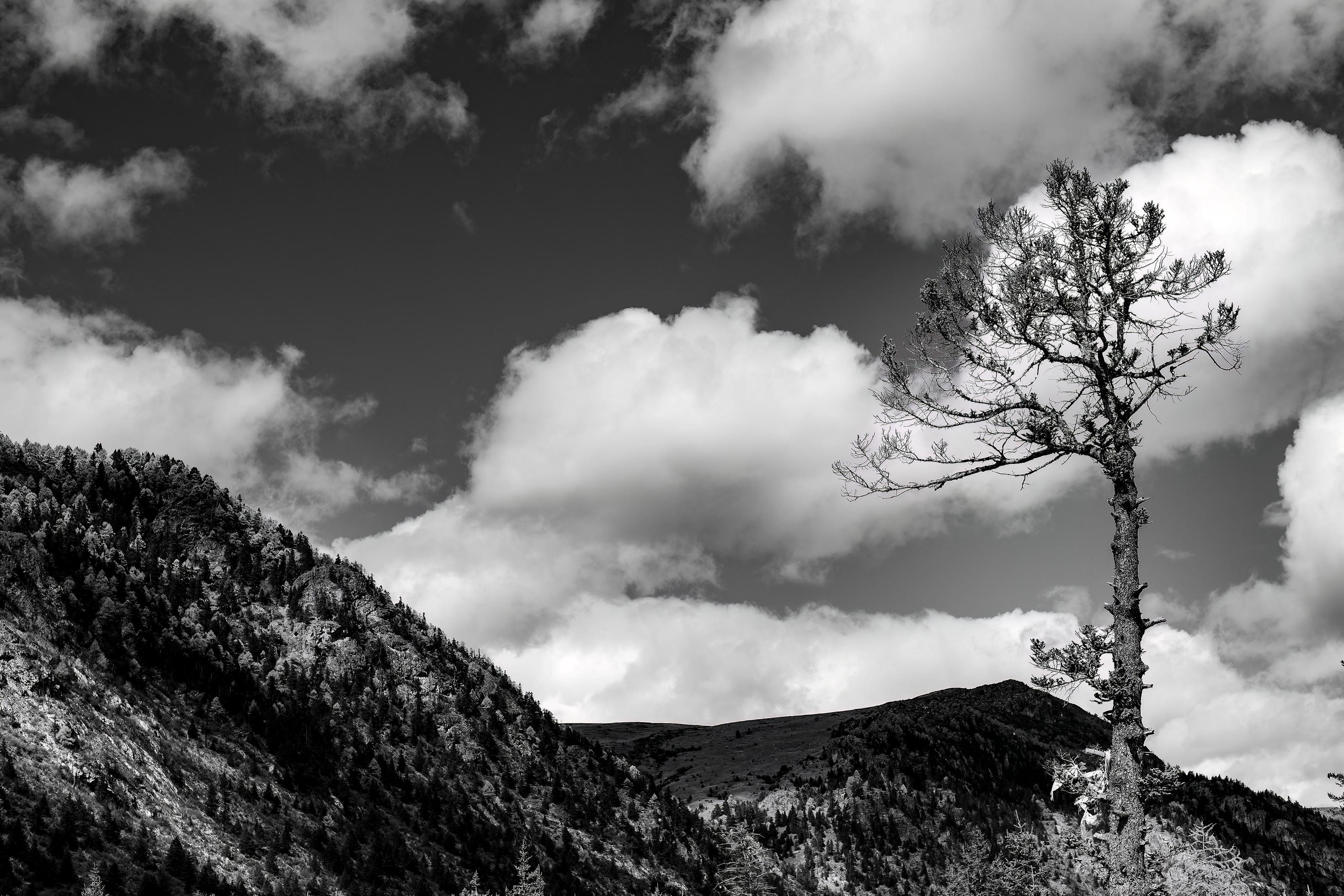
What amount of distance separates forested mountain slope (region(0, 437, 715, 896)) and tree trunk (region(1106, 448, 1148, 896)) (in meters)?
25.7

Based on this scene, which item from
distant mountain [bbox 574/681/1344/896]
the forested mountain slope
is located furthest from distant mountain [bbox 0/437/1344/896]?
distant mountain [bbox 574/681/1344/896]

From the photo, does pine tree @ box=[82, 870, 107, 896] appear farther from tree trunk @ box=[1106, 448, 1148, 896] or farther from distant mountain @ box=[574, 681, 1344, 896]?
distant mountain @ box=[574, 681, 1344, 896]

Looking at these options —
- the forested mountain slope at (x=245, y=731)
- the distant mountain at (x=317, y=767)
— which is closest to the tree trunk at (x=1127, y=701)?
the distant mountain at (x=317, y=767)

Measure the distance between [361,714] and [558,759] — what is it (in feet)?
48.1

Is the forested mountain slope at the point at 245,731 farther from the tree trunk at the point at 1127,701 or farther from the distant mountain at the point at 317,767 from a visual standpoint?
the tree trunk at the point at 1127,701

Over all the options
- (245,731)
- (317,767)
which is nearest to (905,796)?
(317,767)

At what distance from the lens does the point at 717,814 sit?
73.4 meters

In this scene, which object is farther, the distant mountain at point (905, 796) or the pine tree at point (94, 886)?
the distant mountain at point (905, 796)

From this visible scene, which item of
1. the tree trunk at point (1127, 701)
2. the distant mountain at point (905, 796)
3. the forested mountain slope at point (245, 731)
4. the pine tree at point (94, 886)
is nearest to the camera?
the tree trunk at point (1127, 701)

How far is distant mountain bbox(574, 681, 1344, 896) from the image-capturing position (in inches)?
2719

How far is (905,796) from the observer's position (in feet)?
254

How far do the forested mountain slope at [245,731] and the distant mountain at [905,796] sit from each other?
12.6 m

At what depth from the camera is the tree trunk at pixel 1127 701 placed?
10.0 m

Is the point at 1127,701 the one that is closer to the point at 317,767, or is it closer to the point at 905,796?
the point at 317,767
